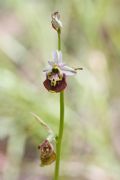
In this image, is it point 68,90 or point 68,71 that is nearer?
point 68,71

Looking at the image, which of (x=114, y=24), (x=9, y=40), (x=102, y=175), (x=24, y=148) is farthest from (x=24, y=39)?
(x=102, y=175)

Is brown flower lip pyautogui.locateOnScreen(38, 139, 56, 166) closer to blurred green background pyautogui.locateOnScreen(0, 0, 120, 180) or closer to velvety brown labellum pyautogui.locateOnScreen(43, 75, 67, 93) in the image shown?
velvety brown labellum pyautogui.locateOnScreen(43, 75, 67, 93)

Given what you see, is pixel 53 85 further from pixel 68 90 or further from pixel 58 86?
pixel 68 90

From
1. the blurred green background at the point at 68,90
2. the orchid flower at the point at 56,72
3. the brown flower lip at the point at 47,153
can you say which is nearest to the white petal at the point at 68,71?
the orchid flower at the point at 56,72

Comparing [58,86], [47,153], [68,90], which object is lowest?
[47,153]

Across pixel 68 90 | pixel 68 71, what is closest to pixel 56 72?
pixel 68 71

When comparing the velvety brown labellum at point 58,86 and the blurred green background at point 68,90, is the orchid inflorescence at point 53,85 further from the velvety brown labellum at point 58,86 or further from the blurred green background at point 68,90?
the blurred green background at point 68,90

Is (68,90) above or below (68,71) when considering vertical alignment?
above
